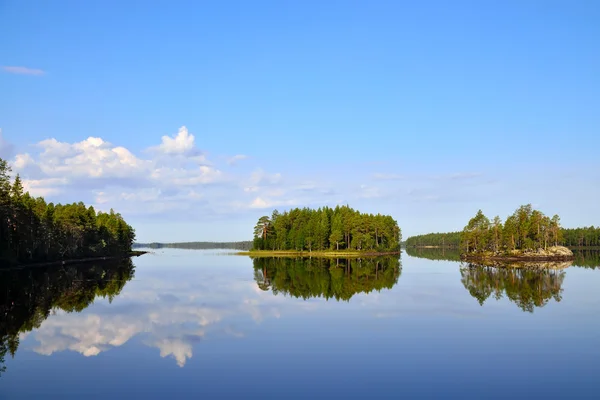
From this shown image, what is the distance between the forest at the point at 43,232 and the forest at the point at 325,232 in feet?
190

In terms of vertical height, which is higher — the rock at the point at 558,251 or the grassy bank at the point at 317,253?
the rock at the point at 558,251

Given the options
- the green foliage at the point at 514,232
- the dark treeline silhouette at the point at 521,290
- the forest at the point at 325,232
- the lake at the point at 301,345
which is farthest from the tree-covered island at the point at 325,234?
the lake at the point at 301,345

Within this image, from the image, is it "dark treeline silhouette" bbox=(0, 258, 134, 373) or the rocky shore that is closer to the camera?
"dark treeline silhouette" bbox=(0, 258, 134, 373)

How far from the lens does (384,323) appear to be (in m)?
34.8

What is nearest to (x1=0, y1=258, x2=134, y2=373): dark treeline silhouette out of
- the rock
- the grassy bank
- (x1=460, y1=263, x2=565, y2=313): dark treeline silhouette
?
(x1=460, y1=263, x2=565, y2=313): dark treeline silhouette

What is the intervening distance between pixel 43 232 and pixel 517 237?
13297cm

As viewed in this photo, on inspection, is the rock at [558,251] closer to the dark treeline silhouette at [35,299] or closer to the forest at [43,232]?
the dark treeline silhouette at [35,299]

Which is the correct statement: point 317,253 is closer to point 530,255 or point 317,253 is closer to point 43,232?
point 530,255

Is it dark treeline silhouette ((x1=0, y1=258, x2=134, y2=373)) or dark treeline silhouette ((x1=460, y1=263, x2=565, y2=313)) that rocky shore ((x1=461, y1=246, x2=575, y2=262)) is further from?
dark treeline silhouette ((x1=0, y1=258, x2=134, y2=373))

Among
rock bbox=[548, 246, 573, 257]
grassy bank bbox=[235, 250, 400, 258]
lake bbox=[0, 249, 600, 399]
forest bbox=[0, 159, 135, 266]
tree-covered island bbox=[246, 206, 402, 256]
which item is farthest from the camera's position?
tree-covered island bbox=[246, 206, 402, 256]

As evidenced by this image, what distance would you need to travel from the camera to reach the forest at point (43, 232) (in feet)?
284

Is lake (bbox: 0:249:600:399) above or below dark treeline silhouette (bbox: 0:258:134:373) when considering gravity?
above

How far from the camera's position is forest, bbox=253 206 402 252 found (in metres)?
177

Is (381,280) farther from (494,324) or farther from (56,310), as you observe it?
(56,310)
